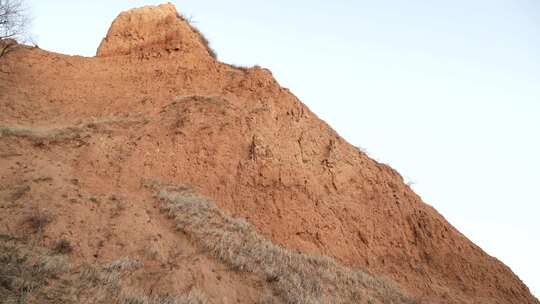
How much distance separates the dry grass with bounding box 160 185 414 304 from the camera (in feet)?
35.7

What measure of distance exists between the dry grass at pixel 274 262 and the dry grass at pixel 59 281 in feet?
6.65

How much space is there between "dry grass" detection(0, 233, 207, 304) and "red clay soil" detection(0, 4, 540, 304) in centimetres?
110

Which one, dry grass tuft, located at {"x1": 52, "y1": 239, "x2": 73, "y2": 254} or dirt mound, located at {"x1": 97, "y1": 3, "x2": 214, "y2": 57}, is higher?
dirt mound, located at {"x1": 97, "y1": 3, "x2": 214, "y2": 57}

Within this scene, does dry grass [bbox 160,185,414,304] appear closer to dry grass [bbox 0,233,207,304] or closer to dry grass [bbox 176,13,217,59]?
dry grass [bbox 0,233,207,304]

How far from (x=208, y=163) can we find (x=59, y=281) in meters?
7.07

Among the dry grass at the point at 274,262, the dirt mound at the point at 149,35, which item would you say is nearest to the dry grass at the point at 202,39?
the dirt mound at the point at 149,35

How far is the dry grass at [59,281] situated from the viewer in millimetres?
7430

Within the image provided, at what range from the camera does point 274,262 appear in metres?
11.6

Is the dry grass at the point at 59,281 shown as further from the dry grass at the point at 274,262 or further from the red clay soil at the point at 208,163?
the dry grass at the point at 274,262

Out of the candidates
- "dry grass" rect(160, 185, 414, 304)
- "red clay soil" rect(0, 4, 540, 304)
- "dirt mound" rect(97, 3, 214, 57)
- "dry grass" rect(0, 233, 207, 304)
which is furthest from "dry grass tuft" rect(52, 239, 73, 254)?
"dirt mound" rect(97, 3, 214, 57)

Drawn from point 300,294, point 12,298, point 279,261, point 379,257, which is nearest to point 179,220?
point 279,261

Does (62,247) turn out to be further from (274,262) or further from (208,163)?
(208,163)

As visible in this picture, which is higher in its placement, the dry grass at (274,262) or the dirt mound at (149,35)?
the dirt mound at (149,35)

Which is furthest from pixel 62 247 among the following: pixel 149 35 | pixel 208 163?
pixel 149 35
